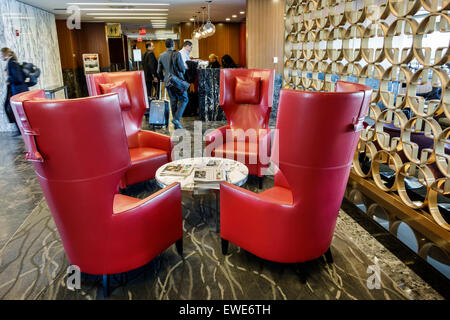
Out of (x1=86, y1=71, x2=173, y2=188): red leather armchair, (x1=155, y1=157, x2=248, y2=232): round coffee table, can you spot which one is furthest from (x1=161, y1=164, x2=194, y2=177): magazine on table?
(x1=86, y1=71, x2=173, y2=188): red leather armchair

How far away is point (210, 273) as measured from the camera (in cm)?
233

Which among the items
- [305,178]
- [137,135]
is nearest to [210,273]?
[305,178]

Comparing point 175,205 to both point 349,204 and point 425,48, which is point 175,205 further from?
point 425,48

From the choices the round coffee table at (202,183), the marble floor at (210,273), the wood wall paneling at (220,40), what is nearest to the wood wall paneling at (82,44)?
the wood wall paneling at (220,40)

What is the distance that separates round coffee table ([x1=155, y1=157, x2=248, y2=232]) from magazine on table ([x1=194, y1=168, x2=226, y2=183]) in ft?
0.07

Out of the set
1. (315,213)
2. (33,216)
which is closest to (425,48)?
(315,213)

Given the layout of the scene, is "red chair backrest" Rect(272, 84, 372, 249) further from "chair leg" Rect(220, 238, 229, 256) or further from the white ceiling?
the white ceiling

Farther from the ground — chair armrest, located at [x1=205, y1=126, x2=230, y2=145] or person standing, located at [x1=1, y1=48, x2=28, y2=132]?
person standing, located at [x1=1, y1=48, x2=28, y2=132]

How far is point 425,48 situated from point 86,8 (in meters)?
10.1

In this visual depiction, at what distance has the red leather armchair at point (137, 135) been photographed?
12.0 ft

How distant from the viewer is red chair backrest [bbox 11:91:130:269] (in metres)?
1.72

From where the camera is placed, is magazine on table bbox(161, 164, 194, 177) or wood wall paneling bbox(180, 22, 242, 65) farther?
wood wall paneling bbox(180, 22, 242, 65)

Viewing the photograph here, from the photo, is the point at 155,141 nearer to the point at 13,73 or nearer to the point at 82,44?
the point at 13,73

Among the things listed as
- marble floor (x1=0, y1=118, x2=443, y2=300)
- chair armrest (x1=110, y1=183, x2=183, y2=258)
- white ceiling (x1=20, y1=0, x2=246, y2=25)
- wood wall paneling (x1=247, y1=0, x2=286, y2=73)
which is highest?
white ceiling (x1=20, y1=0, x2=246, y2=25)
